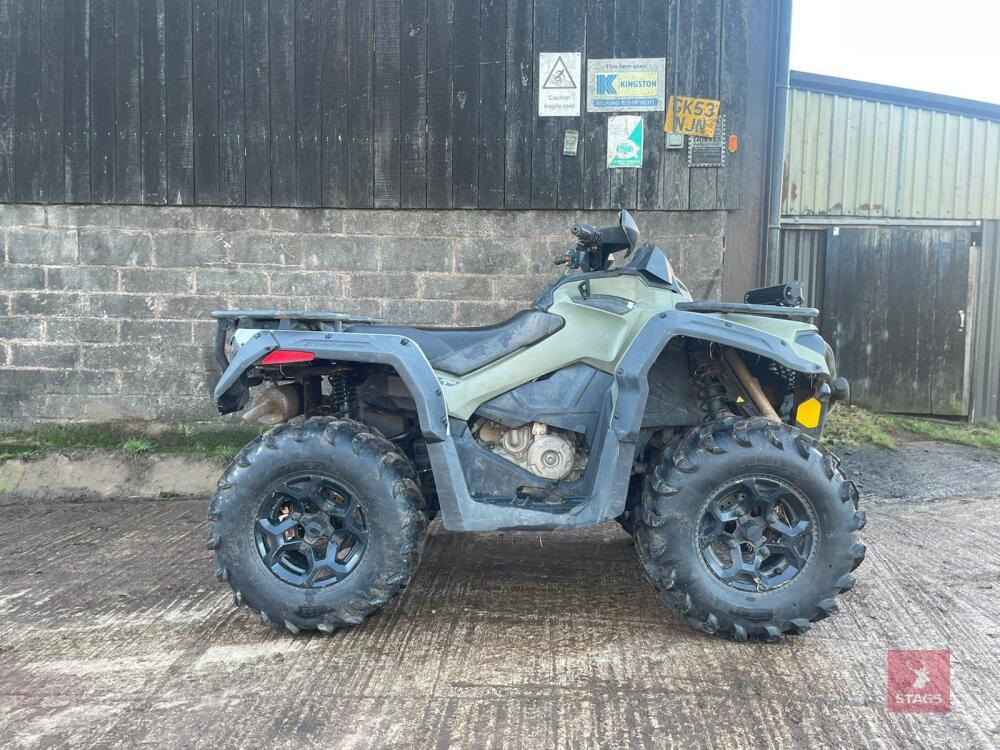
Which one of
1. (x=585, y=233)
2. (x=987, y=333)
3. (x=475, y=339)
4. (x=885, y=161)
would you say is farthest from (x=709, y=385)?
(x=987, y=333)

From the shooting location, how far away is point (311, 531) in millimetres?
3131

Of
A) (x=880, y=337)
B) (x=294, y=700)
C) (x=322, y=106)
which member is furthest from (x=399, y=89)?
(x=880, y=337)

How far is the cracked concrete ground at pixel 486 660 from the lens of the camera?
94.8 inches

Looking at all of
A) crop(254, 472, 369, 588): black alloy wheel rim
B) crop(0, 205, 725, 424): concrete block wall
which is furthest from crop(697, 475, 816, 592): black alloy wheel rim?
crop(0, 205, 725, 424): concrete block wall

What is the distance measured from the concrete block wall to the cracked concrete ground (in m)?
1.82

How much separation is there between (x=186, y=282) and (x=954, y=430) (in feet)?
22.5

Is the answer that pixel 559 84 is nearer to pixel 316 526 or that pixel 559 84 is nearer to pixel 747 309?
pixel 747 309

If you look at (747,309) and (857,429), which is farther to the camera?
(857,429)

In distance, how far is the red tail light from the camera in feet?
10.2

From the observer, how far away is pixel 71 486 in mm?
5547

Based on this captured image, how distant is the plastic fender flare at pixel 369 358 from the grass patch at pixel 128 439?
278 cm

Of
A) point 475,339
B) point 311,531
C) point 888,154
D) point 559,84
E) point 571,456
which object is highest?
point 559,84

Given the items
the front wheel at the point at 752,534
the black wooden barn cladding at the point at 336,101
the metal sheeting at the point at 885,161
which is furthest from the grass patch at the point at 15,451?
the metal sheeting at the point at 885,161

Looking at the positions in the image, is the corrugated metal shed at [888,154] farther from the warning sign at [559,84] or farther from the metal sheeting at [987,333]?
the warning sign at [559,84]
